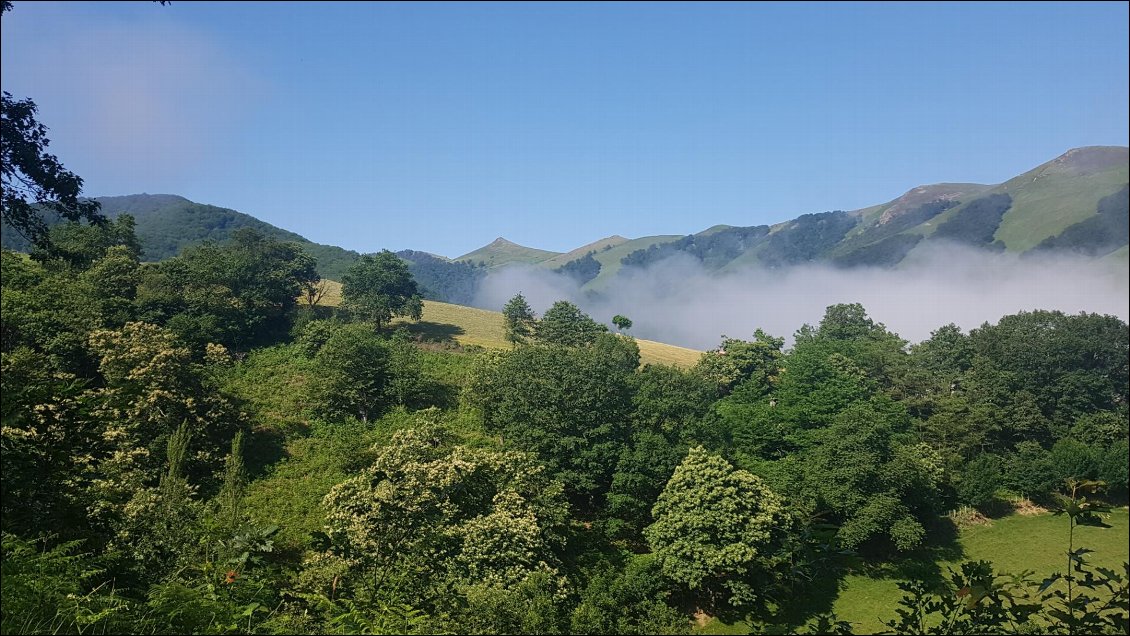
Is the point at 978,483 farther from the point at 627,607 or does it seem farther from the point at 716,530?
the point at 627,607

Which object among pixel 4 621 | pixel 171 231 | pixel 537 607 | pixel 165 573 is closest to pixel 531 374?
pixel 537 607

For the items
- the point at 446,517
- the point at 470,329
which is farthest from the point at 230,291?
the point at 446,517

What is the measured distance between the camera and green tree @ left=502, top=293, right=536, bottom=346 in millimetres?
60250

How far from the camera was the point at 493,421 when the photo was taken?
3872 centimetres

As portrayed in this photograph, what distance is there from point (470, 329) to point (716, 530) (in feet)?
155

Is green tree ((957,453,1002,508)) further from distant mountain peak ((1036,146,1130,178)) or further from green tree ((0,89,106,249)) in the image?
distant mountain peak ((1036,146,1130,178))

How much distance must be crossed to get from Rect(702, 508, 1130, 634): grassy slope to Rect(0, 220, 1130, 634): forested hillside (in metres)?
0.40

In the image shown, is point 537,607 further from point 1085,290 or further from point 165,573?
point 1085,290

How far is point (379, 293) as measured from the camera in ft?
193

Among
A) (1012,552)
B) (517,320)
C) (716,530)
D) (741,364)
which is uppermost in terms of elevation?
(517,320)

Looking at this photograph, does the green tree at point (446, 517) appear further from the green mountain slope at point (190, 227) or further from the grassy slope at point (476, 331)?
the green mountain slope at point (190, 227)

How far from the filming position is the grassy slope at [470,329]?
212ft

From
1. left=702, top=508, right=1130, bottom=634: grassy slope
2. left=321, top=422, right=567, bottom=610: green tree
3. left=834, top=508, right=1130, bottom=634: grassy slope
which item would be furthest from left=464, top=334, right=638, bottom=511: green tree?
left=834, top=508, right=1130, bottom=634: grassy slope

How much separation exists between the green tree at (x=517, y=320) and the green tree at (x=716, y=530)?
3192 cm
